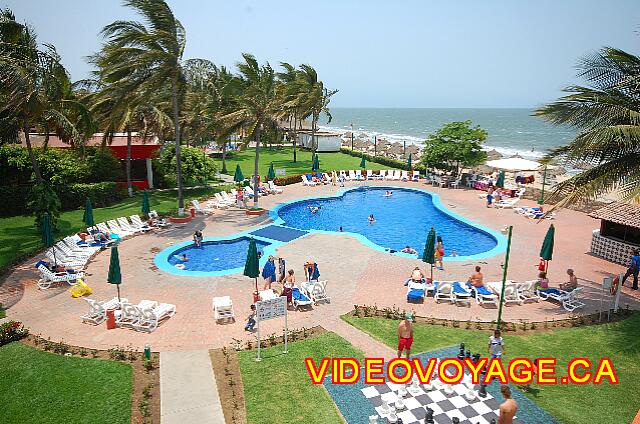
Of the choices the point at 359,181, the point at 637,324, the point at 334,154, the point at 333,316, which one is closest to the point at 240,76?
the point at 359,181

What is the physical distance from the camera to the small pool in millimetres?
17422

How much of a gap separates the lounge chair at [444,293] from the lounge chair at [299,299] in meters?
4.11

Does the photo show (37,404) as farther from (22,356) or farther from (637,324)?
(637,324)

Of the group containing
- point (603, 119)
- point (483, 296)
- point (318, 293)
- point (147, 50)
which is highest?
point (147, 50)

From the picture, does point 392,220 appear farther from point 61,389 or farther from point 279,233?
point 61,389

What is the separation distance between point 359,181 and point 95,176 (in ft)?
64.6

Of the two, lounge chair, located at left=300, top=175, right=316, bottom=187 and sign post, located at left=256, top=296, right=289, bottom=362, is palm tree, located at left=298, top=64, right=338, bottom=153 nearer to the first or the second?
lounge chair, located at left=300, top=175, right=316, bottom=187

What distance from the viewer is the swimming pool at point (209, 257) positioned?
17.2 metres

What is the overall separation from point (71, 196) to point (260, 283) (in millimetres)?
15517

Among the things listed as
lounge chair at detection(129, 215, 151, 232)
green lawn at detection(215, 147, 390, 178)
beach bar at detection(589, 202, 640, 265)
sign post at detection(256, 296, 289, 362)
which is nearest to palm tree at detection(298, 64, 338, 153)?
green lawn at detection(215, 147, 390, 178)

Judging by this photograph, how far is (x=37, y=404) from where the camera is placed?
8812mm

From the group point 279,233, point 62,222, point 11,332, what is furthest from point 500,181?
point 11,332

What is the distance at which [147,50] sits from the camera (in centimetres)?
2145

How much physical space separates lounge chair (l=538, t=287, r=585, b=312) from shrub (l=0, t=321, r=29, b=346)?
50.6 ft
